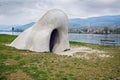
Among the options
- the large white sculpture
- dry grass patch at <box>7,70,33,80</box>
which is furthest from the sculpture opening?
dry grass patch at <box>7,70,33,80</box>

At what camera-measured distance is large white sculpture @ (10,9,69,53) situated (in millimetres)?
22844

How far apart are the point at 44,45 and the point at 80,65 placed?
8230 mm

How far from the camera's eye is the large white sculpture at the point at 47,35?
2284 cm

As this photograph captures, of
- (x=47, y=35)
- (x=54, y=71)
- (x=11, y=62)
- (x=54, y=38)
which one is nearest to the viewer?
(x=54, y=71)

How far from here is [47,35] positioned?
2319cm

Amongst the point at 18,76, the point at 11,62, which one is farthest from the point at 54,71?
the point at 11,62

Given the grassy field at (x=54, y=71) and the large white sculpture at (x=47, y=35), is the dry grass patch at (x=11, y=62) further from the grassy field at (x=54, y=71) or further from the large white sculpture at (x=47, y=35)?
the large white sculpture at (x=47, y=35)

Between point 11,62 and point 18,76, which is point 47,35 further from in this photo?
point 18,76

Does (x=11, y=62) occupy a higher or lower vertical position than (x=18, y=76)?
higher

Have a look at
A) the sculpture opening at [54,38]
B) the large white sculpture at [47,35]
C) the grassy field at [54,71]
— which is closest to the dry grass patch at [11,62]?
the grassy field at [54,71]

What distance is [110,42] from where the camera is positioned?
1486 inches

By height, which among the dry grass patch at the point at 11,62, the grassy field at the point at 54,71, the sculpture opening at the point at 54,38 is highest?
the sculpture opening at the point at 54,38

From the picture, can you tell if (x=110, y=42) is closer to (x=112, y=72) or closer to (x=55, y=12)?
(x=55, y=12)

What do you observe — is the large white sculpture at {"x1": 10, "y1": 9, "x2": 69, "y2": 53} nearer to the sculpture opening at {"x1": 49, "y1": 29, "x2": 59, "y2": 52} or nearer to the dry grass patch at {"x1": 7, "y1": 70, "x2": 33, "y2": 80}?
the sculpture opening at {"x1": 49, "y1": 29, "x2": 59, "y2": 52}
